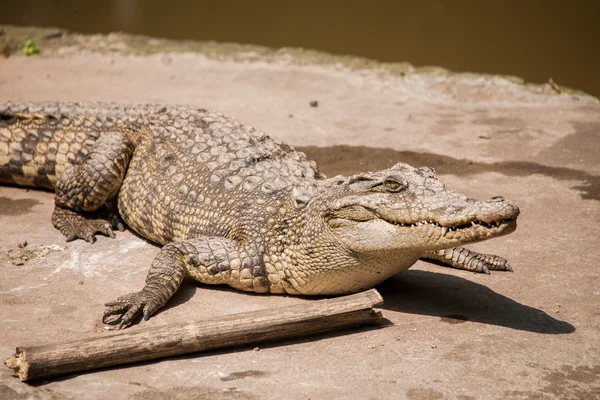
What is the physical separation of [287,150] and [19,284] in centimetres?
220

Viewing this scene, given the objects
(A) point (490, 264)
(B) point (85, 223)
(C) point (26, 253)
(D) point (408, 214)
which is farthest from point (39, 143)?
(A) point (490, 264)

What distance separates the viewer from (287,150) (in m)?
6.09

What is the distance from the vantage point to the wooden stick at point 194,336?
406 centimetres

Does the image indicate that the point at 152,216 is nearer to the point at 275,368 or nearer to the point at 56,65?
the point at 275,368

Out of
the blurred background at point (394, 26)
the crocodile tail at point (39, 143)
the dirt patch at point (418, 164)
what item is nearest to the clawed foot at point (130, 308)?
the crocodile tail at point (39, 143)

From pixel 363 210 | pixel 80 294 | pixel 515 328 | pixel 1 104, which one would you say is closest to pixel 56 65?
pixel 1 104

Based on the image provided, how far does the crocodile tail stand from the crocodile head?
2687 millimetres

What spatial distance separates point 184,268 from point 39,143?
7.65ft

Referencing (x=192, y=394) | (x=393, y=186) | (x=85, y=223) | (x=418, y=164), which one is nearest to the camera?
(x=192, y=394)

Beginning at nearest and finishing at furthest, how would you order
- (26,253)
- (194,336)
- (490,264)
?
(194,336) < (490,264) < (26,253)

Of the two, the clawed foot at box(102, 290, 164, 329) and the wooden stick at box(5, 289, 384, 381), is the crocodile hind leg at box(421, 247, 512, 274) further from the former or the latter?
the clawed foot at box(102, 290, 164, 329)

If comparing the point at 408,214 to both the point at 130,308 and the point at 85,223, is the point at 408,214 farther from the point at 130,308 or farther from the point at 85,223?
the point at 85,223

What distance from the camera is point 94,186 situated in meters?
6.23

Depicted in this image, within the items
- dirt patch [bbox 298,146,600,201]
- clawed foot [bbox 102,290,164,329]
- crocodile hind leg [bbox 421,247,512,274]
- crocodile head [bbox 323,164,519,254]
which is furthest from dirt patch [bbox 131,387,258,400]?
dirt patch [bbox 298,146,600,201]
